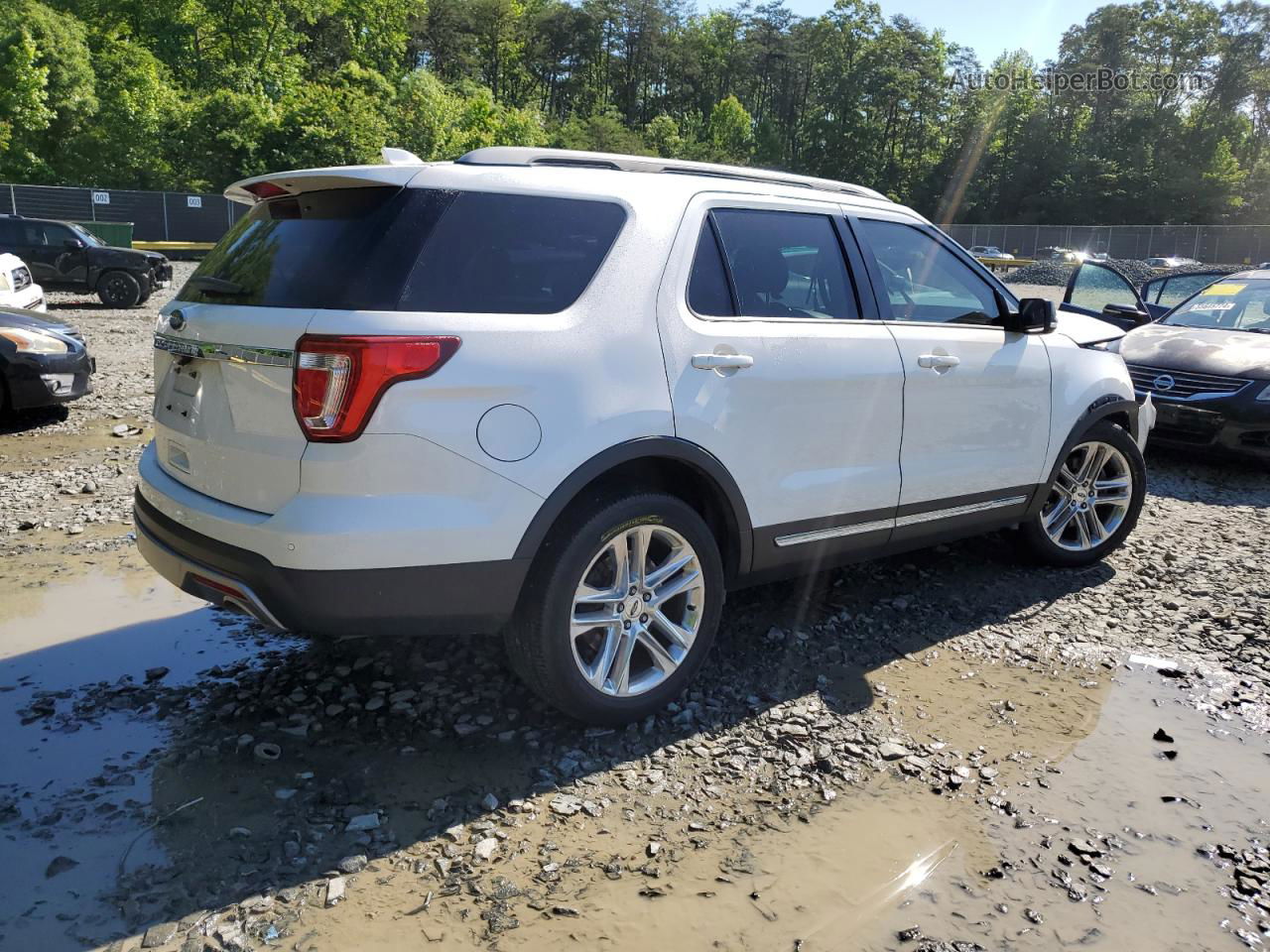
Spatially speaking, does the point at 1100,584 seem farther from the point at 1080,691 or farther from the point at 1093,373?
the point at 1080,691

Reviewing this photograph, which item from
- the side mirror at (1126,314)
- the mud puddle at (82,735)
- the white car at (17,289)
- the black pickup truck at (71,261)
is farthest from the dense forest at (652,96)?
the mud puddle at (82,735)

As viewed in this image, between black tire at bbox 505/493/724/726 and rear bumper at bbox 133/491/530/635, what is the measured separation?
10 cm

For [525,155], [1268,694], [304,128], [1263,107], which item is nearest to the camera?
[525,155]

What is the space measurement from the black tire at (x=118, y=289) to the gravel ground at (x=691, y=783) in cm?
1547

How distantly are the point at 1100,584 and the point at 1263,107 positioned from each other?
102791 millimetres

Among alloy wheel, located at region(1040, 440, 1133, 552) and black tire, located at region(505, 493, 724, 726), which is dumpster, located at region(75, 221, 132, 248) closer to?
alloy wheel, located at region(1040, 440, 1133, 552)

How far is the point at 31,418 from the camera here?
8.38m

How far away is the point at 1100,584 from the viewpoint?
17.0 feet

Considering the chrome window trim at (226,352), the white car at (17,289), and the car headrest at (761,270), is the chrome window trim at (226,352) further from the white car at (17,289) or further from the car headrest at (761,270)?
the white car at (17,289)

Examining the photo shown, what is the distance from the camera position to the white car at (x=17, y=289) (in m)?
9.91

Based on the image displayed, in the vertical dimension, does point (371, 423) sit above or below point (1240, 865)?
above

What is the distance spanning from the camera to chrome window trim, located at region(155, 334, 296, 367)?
9.55 feet

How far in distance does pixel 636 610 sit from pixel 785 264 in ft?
5.04

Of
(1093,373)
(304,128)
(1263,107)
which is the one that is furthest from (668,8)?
(1093,373)
